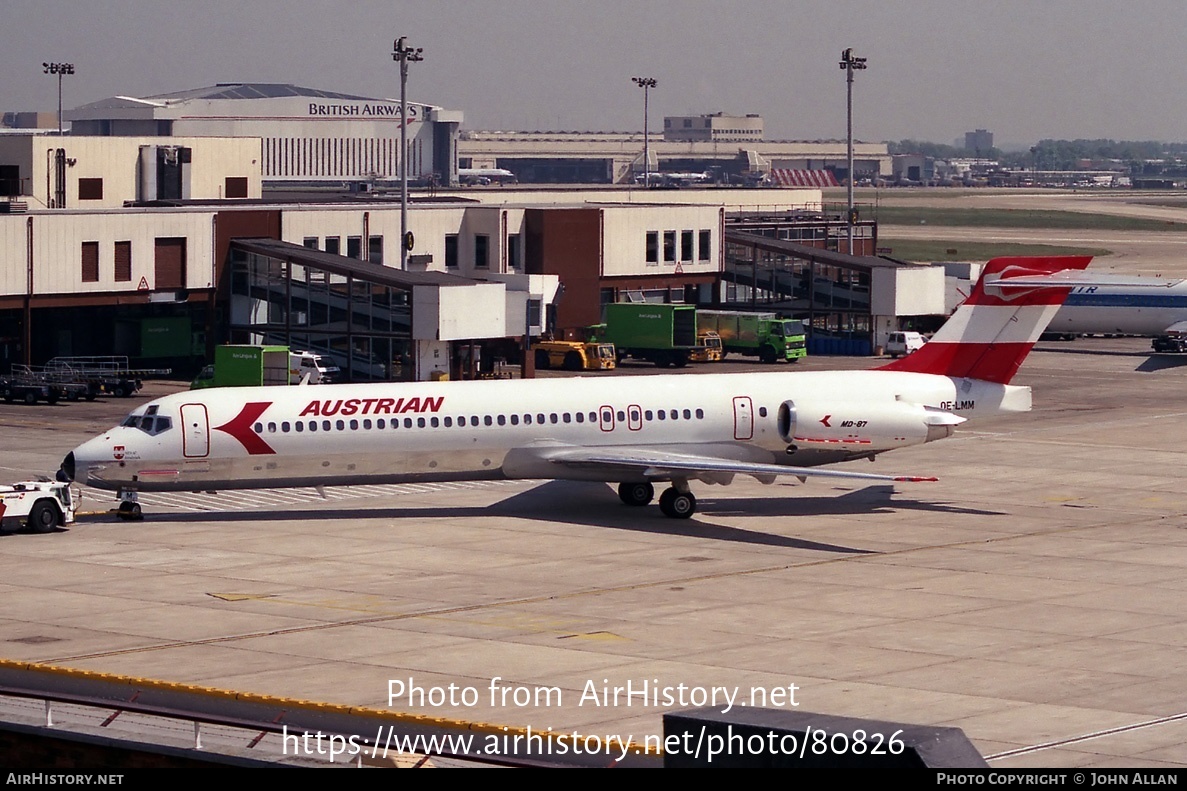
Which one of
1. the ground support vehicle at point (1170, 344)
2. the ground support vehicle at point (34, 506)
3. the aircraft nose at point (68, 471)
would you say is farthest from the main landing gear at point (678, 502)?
the ground support vehicle at point (1170, 344)

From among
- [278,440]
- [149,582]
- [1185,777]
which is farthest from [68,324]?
[1185,777]

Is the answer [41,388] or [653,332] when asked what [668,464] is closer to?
[41,388]

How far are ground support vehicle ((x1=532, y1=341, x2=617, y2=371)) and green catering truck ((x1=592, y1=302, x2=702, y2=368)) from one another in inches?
112

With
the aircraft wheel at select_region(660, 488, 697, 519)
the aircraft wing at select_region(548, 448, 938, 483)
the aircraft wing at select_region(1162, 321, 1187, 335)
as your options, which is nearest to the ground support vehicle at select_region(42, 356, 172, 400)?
the aircraft wing at select_region(548, 448, 938, 483)

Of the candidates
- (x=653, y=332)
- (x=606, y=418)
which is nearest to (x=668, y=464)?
(x=606, y=418)

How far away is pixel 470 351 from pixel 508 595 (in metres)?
39.9

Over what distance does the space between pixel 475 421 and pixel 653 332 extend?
142ft

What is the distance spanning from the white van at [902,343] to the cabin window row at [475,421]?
48078 millimetres

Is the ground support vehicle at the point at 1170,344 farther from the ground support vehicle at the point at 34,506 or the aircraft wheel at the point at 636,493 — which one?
the ground support vehicle at the point at 34,506

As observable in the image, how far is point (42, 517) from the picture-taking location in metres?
40.5

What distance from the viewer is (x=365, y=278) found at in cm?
7169

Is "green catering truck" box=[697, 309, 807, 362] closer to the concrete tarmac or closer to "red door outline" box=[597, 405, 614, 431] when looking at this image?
the concrete tarmac

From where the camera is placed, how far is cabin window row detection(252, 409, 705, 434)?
136 feet

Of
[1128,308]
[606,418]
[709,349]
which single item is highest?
[1128,308]
